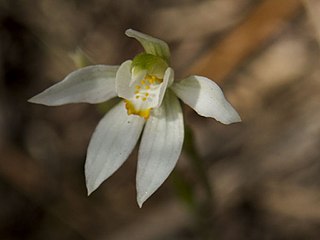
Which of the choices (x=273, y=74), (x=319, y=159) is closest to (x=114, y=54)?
(x=273, y=74)

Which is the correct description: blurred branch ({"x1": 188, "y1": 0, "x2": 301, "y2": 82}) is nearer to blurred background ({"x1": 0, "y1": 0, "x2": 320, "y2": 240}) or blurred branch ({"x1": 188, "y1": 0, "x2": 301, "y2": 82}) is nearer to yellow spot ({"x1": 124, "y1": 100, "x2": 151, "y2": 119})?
blurred background ({"x1": 0, "y1": 0, "x2": 320, "y2": 240})

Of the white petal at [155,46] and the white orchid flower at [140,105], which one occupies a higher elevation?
the white petal at [155,46]

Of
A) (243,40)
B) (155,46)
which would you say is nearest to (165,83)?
(155,46)

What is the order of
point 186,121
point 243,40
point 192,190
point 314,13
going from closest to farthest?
point 192,190
point 314,13
point 186,121
point 243,40

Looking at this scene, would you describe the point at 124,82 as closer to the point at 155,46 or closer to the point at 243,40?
the point at 155,46

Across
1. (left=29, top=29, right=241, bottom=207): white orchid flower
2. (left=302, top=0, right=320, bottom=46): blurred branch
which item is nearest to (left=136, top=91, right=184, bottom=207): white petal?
(left=29, top=29, right=241, bottom=207): white orchid flower

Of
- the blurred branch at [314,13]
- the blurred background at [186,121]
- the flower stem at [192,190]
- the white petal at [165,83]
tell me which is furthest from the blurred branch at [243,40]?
the white petal at [165,83]

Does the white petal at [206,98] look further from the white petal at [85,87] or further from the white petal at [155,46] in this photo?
the white petal at [85,87]
